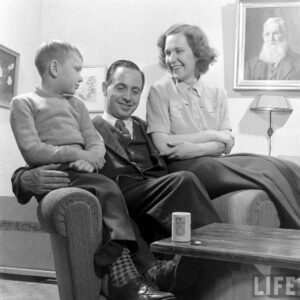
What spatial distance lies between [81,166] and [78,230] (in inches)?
13.5

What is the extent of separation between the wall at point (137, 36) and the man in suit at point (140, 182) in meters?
1.61

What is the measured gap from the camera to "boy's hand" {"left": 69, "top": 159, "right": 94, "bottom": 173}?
7.04 ft

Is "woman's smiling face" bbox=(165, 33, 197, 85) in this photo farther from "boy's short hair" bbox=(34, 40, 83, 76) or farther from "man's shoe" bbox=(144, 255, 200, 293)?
"man's shoe" bbox=(144, 255, 200, 293)

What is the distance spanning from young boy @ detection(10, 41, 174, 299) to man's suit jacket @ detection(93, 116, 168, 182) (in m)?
0.11

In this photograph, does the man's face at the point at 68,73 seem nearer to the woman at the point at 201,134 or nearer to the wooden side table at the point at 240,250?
the woman at the point at 201,134

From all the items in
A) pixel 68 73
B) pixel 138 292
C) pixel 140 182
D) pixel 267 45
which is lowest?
pixel 138 292

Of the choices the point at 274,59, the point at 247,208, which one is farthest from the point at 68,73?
the point at 274,59

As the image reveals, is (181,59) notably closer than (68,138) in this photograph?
No

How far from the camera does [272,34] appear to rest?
4219 mm

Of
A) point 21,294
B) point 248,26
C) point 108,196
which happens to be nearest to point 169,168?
point 108,196

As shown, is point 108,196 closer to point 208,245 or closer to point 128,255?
point 128,255

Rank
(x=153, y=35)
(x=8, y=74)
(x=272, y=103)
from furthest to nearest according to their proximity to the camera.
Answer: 1. (x=153, y=35)
2. (x=272, y=103)
3. (x=8, y=74)

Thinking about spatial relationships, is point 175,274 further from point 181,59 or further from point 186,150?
point 181,59

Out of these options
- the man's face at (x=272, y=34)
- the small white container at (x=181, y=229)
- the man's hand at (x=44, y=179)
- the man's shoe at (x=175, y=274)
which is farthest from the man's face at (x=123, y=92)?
the man's face at (x=272, y=34)
